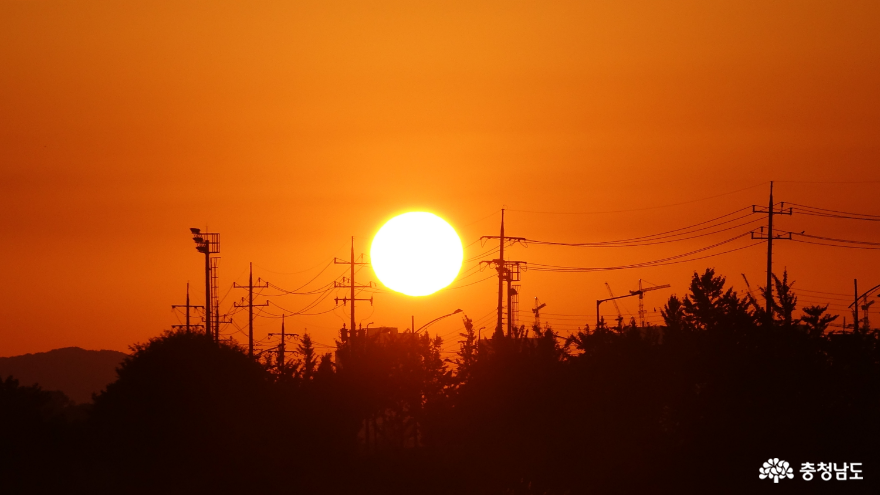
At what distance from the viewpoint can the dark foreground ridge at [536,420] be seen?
33.9m

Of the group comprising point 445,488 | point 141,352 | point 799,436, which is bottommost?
point 445,488

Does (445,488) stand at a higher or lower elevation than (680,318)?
lower

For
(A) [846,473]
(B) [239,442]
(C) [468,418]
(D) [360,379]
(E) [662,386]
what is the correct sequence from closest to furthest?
(A) [846,473]
(B) [239,442]
(E) [662,386]
(C) [468,418]
(D) [360,379]

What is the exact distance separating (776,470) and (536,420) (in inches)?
417

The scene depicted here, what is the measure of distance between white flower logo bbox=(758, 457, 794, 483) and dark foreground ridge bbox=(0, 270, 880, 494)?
0.21 m

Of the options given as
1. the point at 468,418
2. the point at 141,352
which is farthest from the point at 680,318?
the point at 141,352

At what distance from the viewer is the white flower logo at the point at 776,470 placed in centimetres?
3359

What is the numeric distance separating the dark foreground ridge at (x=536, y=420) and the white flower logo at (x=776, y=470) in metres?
0.21

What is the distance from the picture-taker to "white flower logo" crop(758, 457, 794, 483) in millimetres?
33594

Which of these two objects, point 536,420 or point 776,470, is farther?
point 536,420

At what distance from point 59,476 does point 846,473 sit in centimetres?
2391

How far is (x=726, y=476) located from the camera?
114ft

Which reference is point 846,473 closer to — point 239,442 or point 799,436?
point 799,436

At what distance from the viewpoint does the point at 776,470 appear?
33750 millimetres
